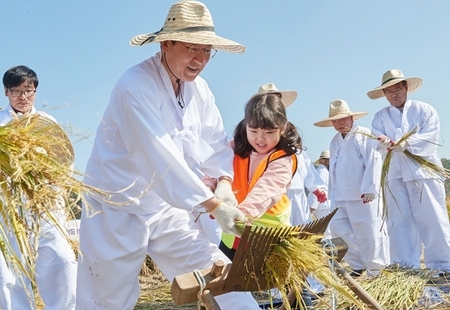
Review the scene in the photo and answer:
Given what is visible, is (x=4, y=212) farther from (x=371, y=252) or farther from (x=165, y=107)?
(x=371, y=252)

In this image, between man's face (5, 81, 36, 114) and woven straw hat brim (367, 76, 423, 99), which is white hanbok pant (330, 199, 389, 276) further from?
man's face (5, 81, 36, 114)

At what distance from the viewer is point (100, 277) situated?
2926mm

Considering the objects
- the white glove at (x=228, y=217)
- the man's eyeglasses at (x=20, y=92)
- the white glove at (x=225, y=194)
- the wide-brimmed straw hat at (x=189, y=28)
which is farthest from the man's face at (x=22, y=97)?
the white glove at (x=228, y=217)

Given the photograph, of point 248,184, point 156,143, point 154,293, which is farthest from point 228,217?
point 154,293

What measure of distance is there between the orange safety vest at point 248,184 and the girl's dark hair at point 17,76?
1.93 metres

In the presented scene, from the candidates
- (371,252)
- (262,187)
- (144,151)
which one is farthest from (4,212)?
(371,252)

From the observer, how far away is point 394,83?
620 centimetres

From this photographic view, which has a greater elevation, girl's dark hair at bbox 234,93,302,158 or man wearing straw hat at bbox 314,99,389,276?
girl's dark hair at bbox 234,93,302,158

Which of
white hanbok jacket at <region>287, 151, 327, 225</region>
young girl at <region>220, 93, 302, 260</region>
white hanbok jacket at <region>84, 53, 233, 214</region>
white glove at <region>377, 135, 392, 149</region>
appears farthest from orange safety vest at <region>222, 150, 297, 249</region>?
white glove at <region>377, 135, 392, 149</region>

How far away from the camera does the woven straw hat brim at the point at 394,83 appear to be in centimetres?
620

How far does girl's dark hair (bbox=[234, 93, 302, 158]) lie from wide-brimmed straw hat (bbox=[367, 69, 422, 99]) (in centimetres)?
312

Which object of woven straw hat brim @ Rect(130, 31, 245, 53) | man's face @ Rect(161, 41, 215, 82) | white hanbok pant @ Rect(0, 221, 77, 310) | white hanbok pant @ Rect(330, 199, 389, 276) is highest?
woven straw hat brim @ Rect(130, 31, 245, 53)

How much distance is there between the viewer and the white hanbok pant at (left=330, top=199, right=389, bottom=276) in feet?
21.0

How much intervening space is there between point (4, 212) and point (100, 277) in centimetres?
106
